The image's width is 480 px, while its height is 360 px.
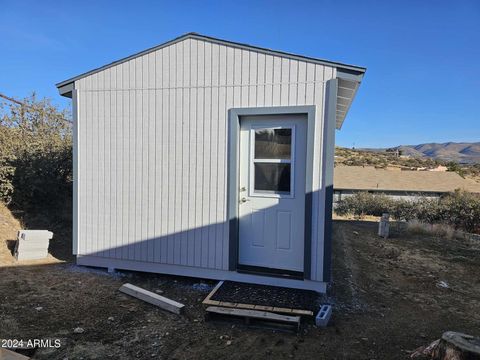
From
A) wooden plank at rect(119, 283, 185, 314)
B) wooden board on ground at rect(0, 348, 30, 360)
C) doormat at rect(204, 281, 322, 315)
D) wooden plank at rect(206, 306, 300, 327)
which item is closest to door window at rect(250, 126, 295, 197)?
doormat at rect(204, 281, 322, 315)

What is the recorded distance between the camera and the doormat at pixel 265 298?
3.92 m

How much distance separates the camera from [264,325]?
12.1 ft

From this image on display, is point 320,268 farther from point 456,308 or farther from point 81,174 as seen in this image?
point 81,174

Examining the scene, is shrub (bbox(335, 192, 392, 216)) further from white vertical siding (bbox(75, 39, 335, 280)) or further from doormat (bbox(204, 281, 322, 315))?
white vertical siding (bbox(75, 39, 335, 280))

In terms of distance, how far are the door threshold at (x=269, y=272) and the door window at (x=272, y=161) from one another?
1068mm

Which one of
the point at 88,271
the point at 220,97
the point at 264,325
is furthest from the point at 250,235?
the point at 88,271

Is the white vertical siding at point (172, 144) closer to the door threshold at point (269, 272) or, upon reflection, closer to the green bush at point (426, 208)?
the door threshold at point (269, 272)

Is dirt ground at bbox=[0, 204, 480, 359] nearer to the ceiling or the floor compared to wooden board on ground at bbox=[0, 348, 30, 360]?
nearer to the floor

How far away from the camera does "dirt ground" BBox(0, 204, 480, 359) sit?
323 cm

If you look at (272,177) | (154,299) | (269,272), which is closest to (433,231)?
(269,272)

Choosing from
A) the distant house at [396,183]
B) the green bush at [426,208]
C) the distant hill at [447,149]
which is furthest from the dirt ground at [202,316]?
the distant hill at [447,149]

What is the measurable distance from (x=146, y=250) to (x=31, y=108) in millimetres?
7481

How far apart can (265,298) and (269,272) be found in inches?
23.7

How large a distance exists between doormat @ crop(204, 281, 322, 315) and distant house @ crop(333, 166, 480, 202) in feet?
55.0
